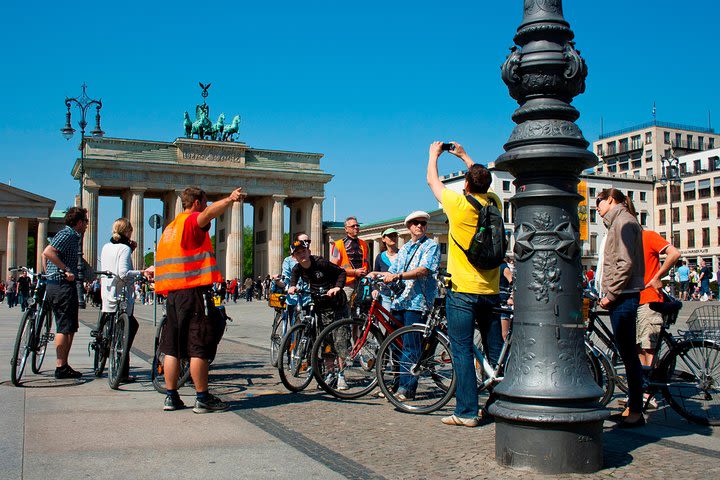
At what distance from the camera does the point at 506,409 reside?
197 inches

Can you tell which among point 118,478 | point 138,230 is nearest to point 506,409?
point 118,478

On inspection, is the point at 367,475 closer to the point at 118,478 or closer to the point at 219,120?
the point at 118,478

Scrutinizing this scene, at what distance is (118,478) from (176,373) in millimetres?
2481

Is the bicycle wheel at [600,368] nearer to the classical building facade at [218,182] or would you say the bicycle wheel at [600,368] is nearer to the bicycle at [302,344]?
the bicycle at [302,344]

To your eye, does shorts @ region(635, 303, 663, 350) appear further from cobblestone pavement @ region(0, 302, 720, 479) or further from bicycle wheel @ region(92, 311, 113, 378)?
bicycle wheel @ region(92, 311, 113, 378)

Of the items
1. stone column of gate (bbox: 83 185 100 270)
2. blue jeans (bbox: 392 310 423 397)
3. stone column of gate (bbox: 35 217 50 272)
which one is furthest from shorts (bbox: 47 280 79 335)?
stone column of gate (bbox: 35 217 50 272)

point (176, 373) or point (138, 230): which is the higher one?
point (138, 230)

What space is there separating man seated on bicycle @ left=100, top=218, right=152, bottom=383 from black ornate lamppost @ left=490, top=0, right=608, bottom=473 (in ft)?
16.8

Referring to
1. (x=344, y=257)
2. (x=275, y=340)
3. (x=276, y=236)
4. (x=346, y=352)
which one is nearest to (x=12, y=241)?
(x=276, y=236)

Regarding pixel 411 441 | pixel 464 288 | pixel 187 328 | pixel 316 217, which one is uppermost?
pixel 316 217

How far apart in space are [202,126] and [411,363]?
74.5m

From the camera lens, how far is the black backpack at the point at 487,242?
250 inches

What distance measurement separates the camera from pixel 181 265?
708 centimetres

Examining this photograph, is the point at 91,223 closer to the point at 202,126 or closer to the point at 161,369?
the point at 202,126
